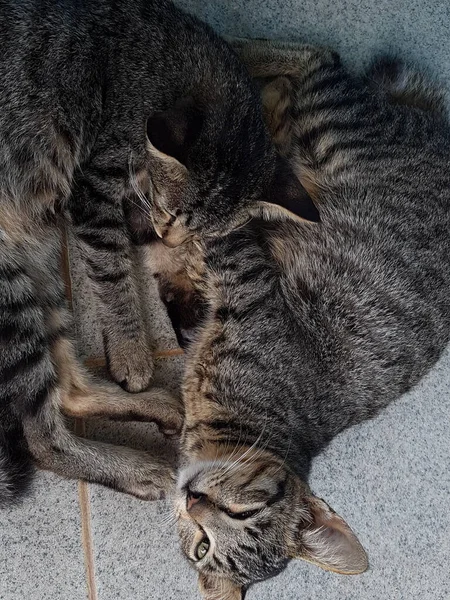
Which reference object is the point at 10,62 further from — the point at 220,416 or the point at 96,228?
the point at 220,416

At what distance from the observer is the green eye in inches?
65.1

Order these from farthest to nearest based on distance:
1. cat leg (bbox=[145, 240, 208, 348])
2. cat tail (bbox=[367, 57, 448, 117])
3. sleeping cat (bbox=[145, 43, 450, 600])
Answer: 1. cat tail (bbox=[367, 57, 448, 117])
2. cat leg (bbox=[145, 240, 208, 348])
3. sleeping cat (bbox=[145, 43, 450, 600])

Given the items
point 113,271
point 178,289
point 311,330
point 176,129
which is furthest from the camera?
point 178,289

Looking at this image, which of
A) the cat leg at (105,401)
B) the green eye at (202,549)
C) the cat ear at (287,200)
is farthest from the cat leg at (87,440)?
the cat ear at (287,200)

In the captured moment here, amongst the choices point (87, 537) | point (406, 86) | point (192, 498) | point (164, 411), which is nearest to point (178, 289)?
point (164, 411)

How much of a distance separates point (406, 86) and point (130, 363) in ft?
4.75

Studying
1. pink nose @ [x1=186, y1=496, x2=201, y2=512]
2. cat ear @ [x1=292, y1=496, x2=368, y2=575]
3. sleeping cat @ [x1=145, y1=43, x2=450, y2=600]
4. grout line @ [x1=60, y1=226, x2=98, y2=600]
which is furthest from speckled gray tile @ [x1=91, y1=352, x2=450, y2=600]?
pink nose @ [x1=186, y1=496, x2=201, y2=512]

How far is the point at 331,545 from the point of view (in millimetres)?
1657

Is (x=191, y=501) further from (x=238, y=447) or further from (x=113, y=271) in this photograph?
(x=113, y=271)

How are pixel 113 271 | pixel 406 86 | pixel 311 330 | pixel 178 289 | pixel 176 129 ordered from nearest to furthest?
pixel 176 129 → pixel 311 330 → pixel 113 271 → pixel 178 289 → pixel 406 86

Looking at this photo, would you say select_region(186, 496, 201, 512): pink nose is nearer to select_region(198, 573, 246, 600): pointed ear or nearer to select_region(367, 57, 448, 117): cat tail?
select_region(198, 573, 246, 600): pointed ear

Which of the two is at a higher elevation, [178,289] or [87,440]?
[178,289]

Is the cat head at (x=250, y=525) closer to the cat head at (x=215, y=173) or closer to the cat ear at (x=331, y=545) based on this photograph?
the cat ear at (x=331, y=545)

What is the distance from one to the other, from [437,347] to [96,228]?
1.19m
